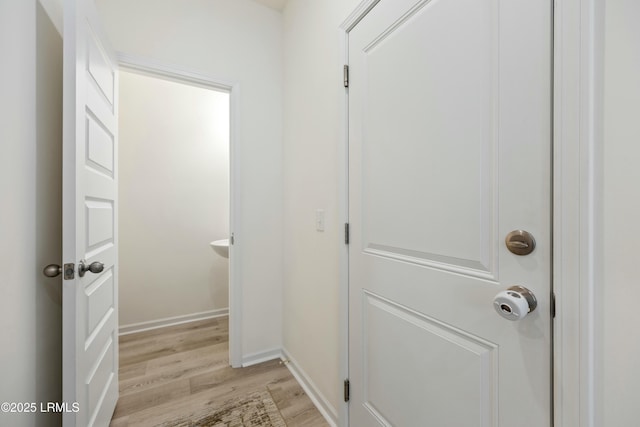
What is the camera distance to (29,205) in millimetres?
968

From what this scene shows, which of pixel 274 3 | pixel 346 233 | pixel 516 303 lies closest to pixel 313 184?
pixel 346 233

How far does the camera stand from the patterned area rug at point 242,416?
1433 mm

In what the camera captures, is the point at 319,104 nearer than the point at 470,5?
No

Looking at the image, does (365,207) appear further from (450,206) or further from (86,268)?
(86,268)

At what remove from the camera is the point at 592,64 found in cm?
53

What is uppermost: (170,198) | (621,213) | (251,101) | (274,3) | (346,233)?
(274,3)

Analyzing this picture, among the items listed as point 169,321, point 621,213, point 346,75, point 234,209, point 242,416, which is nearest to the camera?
point 621,213

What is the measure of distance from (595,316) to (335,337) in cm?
112

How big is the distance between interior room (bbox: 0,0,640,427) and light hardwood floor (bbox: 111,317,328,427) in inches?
1.0

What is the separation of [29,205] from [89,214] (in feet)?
0.58

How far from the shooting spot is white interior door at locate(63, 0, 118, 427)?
95 cm

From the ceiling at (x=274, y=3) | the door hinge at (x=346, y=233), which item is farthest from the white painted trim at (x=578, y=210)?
the ceiling at (x=274, y=3)

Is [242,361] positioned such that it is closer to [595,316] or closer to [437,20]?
[595,316]

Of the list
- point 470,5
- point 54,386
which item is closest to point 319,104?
point 470,5
